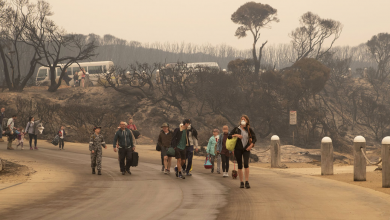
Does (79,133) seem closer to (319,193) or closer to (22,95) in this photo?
(22,95)

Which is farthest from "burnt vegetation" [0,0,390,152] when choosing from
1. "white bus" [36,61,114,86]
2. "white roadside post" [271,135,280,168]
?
"white roadside post" [271,135,280,168]

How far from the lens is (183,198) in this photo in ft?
31.4

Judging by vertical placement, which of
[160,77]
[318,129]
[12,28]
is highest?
[12,28]

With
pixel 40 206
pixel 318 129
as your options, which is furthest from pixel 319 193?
pixel 318 129

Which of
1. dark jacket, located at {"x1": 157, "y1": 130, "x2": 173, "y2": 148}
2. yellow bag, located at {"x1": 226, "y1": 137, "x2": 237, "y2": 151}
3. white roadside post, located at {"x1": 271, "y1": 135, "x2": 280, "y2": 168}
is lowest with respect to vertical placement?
white roadside post, located at {"x1": 271, "y1": 135, "x2": 280, "y2": 168}

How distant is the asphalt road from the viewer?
7.73 metres

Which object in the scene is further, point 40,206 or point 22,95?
point 22,95

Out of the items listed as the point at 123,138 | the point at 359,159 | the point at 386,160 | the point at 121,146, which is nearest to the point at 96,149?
the point at 121,146

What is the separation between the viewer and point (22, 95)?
46062 mm

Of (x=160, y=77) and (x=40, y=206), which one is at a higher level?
(x=160, y=77)

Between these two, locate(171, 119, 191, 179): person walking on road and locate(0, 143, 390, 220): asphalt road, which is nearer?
locate(0, 143, 390, 220): asphalt road

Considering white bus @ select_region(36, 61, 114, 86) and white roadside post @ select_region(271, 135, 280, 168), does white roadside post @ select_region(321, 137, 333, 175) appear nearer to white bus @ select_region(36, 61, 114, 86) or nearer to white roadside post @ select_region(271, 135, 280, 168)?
white roadside post @ select_region(271, 135, 280, 168)

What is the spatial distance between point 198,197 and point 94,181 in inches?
157

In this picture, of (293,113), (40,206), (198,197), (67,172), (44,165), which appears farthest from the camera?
(293,113)
